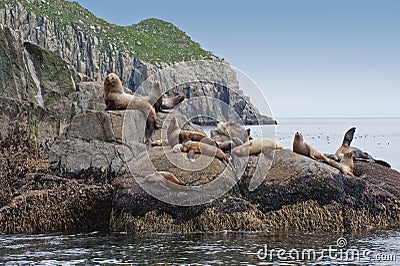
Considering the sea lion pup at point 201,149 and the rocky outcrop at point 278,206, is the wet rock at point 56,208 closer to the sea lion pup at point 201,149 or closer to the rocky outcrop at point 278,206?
the rocky outcrop at point 278,206

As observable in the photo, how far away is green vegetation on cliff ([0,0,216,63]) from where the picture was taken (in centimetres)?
10775

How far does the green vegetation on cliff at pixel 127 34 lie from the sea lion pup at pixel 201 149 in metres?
89.6

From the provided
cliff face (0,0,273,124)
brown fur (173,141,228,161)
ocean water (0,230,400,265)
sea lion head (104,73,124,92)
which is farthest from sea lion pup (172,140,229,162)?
cliff face (0,0,273,124)

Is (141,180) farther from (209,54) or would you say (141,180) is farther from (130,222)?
(209,54)

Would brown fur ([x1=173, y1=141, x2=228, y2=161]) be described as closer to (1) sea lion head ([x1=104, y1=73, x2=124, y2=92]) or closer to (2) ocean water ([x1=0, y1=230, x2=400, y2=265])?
(2) ocean water ([x1=0, y1=230, x2=400, y2=265])

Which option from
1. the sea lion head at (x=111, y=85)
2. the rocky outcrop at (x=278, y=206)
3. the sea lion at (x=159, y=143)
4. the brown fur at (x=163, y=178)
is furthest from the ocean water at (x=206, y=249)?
the sea lion head at (x=111, y=85)

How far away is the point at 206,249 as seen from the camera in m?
9.48

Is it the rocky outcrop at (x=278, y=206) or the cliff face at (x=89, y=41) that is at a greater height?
the cliff face at (x=89, y=41)

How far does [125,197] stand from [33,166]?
3.19 m

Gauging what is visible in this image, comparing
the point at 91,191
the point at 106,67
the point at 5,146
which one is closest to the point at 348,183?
the point at 91,191

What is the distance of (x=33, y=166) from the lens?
13266 mm

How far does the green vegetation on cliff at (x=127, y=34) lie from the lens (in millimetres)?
107750

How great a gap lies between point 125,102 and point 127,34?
11503 cm

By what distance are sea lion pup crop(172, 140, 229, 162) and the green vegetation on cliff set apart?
294ft
